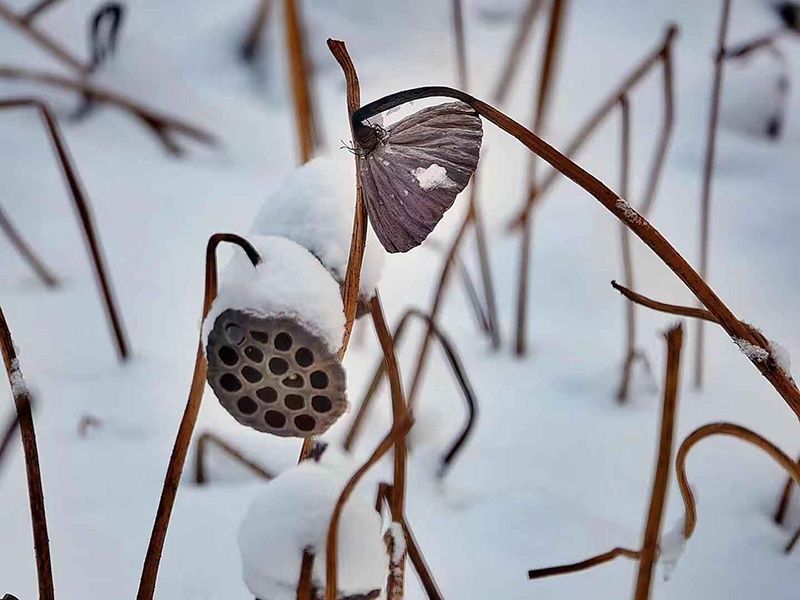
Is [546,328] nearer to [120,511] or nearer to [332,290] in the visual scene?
[120,511]

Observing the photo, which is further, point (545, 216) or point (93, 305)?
point (545, 216)

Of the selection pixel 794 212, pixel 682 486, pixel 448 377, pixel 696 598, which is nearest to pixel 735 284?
pixel 794 212

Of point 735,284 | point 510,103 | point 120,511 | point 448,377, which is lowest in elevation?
point 120,511

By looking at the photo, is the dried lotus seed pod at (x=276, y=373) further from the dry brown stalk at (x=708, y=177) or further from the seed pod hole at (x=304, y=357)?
the dry brown stalk at (x=708, y=177)

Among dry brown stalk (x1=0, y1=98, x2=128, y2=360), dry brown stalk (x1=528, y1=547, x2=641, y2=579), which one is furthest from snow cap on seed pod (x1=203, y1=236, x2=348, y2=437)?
dry brown stalk (x1=0, y1=98, x2=128, y2=360)

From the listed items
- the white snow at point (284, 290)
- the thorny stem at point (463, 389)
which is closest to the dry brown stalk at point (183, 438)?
the white snow at point (284, 290)

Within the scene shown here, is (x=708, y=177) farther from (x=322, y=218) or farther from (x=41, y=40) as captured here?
(x=41, y=40)

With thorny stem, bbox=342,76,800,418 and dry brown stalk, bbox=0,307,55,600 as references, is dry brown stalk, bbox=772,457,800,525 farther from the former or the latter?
dry brown stalk, bbox=0,307,55,600
